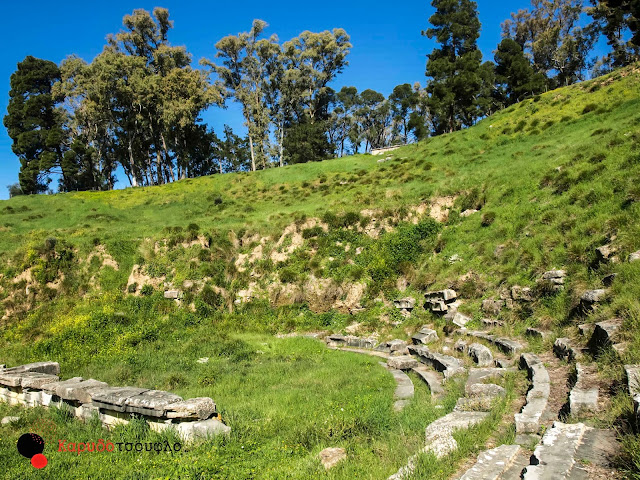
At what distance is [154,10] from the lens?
47.8 meters

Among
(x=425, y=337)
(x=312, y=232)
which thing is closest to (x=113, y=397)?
(x=425, y=337)

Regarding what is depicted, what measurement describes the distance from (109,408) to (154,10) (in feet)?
180

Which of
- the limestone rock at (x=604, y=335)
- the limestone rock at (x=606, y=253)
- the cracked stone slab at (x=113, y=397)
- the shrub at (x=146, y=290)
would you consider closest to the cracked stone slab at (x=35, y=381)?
the cracked stone slab at (x=113, y=397)

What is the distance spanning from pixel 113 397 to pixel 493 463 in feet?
24.7

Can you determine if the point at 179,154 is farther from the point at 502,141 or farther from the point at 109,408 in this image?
the point at 109,408

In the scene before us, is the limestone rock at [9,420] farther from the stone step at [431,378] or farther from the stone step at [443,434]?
the stone step at [431,378]

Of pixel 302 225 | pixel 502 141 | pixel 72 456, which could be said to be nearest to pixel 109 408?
pixel 72 456

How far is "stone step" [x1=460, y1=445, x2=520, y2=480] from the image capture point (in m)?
4.60

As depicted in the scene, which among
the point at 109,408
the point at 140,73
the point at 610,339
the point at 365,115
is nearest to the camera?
the point at 610,339

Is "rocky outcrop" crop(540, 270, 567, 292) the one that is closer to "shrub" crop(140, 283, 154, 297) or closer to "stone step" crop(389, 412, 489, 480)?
"stone step" crop(389, 412, 489, 480)

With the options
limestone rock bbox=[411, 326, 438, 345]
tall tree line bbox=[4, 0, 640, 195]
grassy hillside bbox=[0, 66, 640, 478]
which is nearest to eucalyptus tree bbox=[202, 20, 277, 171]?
tall tree line bbox=[4, 0, 640, 195]

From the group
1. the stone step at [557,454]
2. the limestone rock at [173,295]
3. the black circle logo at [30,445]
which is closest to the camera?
the stone step at [557,454]

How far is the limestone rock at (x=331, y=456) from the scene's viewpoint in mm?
5879

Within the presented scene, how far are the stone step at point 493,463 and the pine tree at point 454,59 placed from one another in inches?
1937
